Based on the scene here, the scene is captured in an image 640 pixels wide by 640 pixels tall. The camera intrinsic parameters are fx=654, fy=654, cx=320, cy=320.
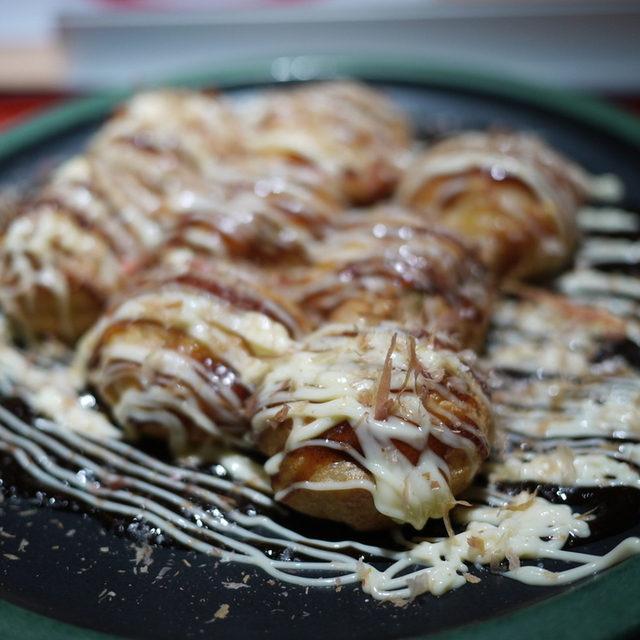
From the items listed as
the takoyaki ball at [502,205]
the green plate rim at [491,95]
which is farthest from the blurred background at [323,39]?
the takoyaki ball at [502,205]

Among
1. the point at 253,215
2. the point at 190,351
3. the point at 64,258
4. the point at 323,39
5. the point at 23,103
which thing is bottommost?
the point at 190,351

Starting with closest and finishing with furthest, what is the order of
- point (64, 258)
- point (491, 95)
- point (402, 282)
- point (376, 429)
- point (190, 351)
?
point (376, 429)
point (190, 351)
point (402, 282)
point (64, 258)
point (491, 95)

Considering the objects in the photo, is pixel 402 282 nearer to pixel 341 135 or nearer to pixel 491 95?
pixel 341 135

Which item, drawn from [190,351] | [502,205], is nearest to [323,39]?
[502,205]

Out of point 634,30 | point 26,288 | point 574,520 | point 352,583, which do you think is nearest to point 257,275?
point 26,288

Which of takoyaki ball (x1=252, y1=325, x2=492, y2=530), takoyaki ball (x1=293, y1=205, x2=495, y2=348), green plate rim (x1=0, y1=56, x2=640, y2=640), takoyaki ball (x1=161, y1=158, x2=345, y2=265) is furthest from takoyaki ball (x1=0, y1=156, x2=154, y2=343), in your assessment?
green plate rim (x1=0, y1=56, x2=640, y2=640)

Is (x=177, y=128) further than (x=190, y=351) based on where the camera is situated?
Yes

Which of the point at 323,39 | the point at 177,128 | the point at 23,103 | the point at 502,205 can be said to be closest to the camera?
the point at 502,205

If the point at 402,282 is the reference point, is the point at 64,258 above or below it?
above

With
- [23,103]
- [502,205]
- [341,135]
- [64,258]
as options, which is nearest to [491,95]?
[341,135]
